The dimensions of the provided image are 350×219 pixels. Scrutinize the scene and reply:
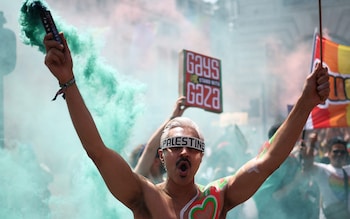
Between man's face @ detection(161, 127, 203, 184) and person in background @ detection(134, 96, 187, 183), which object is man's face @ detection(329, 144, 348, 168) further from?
man's face @ detection(161, 127, 203, 184)

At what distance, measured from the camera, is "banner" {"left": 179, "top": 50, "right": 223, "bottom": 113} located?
5109 mm

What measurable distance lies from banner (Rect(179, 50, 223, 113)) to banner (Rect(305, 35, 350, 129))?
1.44m

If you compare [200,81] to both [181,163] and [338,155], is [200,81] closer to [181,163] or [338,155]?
[338,155]

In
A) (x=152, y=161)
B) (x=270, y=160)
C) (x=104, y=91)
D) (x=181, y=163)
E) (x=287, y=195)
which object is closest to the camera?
(x=181, y=163)

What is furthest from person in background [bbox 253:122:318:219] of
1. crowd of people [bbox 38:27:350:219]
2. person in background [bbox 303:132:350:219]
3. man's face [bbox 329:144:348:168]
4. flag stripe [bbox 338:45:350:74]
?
crowd of people [bbox 38:27:350:219]

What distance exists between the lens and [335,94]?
6.61 meters

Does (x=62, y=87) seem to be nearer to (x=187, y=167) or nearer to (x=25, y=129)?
(x=187, y=167)

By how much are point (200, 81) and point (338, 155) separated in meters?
1.67

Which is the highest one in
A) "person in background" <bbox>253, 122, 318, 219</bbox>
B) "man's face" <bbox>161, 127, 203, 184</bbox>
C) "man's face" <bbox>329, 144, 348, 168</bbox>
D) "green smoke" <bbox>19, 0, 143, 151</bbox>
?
"green smoke" <bbox>19, 0, 143, 151</bbox>

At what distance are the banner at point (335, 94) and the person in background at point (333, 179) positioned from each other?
50cm

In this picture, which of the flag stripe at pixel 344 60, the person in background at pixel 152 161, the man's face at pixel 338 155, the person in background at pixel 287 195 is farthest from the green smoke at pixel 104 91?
the flag stripe at pixel 344 60

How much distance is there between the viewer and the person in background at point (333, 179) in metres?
5.79

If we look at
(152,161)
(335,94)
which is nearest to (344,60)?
(335,94)

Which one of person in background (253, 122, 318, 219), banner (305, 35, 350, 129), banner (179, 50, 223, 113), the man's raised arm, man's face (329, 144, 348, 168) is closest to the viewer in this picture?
the man's raised arm
